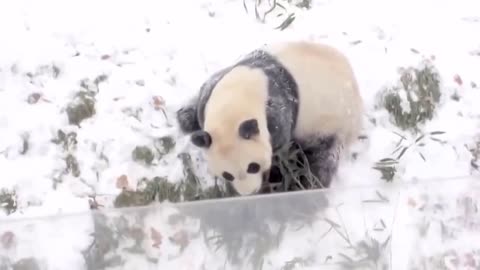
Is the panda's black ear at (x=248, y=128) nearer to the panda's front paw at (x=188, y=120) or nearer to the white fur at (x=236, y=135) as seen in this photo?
the white fur at (x=236, y=135)

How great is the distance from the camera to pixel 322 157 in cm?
274

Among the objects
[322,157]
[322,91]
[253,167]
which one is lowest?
[322,157]

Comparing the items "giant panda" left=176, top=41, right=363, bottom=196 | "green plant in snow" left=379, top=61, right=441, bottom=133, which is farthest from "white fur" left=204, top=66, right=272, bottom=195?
"green plant in snow" left=379, top=61, right=441, bottom=133

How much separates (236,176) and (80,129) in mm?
666

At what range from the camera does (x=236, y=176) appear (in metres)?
2.47

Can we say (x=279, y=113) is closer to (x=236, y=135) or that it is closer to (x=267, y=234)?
(x=236, y=135)

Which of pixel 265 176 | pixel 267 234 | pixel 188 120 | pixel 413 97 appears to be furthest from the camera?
pixel 413 97

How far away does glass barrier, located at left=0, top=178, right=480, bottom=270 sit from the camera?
2.10m

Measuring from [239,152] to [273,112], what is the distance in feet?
0.70

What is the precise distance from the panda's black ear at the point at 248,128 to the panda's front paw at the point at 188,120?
39cm

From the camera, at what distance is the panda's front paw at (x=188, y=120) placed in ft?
9.26

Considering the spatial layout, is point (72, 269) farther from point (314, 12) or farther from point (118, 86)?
point (314, 12)

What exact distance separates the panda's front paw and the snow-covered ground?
0.04 meters

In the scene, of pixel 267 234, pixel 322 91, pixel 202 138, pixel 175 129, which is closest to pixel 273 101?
pixel 322 91
